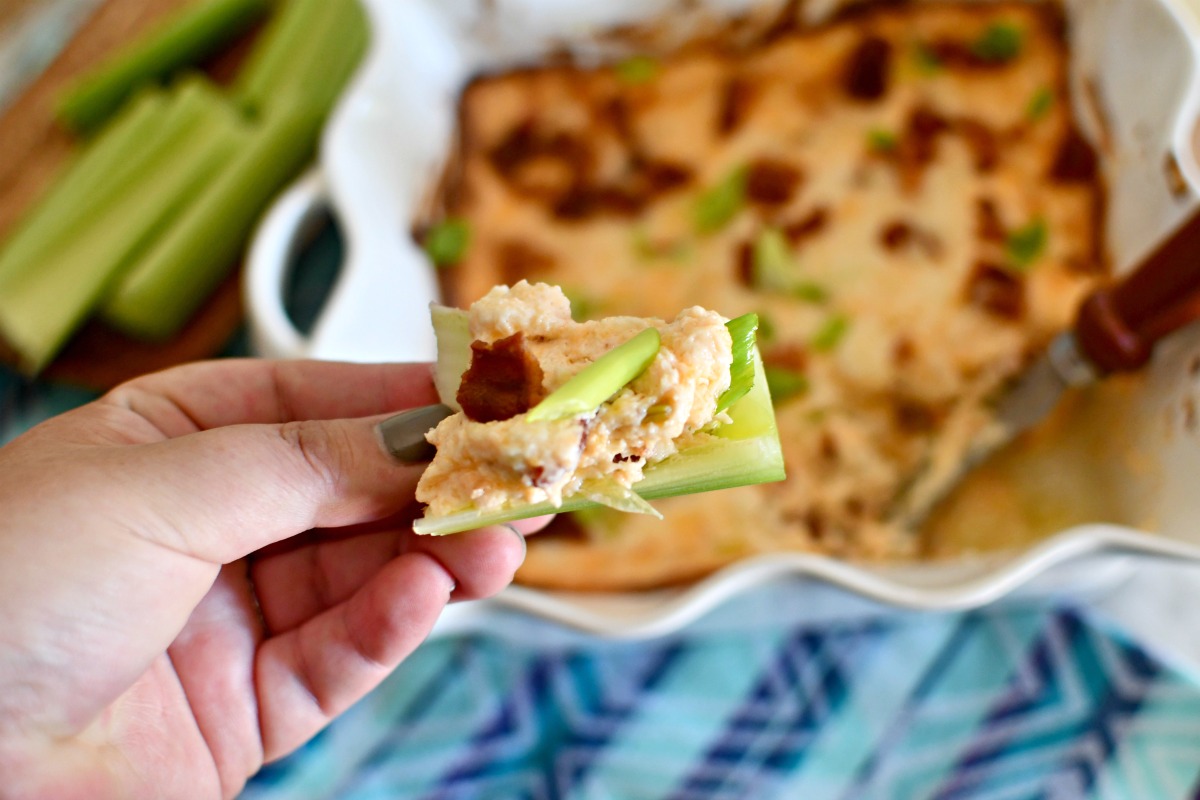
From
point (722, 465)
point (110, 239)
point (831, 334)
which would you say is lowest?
point (722, 465)

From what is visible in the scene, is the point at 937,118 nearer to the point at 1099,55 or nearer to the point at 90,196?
the point at 1099,55

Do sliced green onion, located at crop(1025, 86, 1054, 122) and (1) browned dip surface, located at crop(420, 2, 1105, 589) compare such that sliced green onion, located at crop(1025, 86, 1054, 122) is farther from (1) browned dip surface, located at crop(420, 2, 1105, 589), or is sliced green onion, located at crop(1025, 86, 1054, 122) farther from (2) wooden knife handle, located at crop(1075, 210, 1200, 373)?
(2) wooden knife handle, located at crop(1075, 210, 1200, 373)

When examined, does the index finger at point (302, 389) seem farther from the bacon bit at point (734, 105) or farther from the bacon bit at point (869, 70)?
the bacon bit at point (869, 70)

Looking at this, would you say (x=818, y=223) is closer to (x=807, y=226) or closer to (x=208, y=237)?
(x=807, y=226)

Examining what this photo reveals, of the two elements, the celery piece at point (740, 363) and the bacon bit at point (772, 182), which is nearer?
the celery piece at point (740, 363)

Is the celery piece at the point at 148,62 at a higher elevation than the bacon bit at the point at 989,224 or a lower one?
higher

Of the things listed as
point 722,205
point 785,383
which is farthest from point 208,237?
point 785,383

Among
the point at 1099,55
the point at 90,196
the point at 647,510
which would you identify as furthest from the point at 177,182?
the point at 1099,55

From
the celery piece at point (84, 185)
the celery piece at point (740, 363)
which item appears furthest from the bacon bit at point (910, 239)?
the celery piece at point (84, 185)
